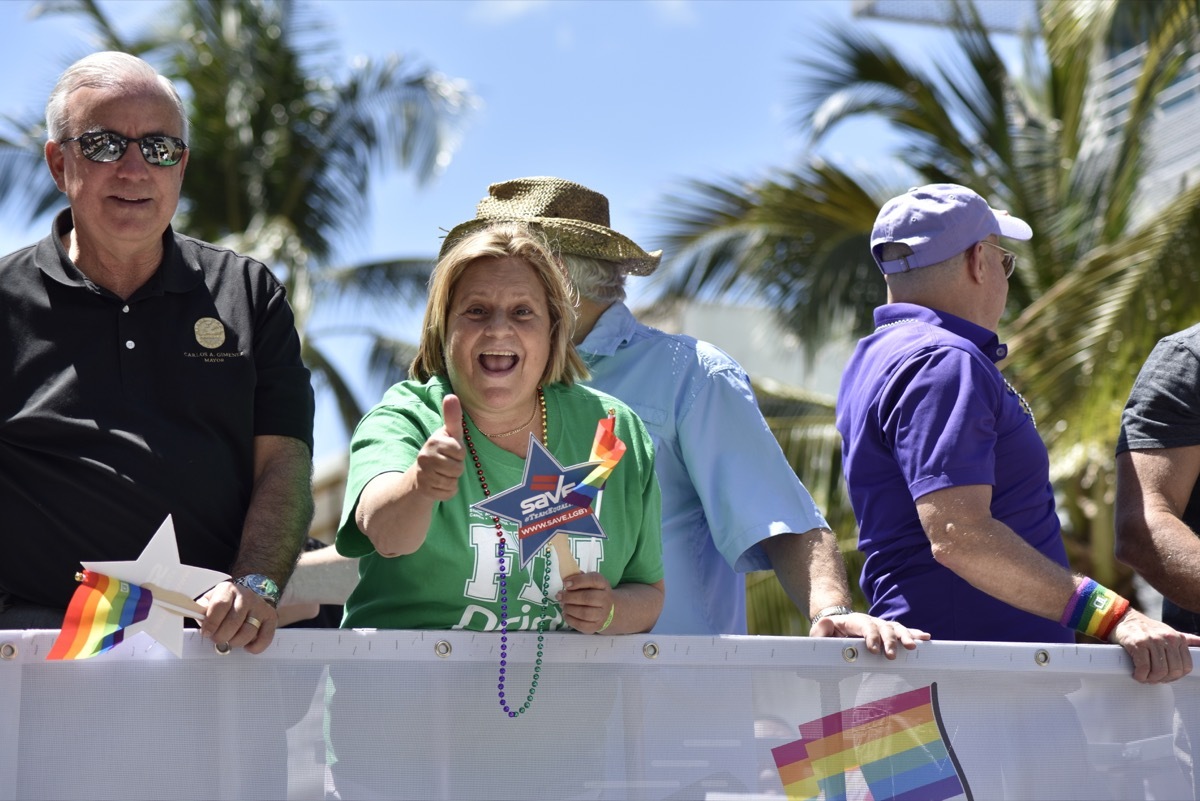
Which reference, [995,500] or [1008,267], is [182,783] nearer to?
[995,500]

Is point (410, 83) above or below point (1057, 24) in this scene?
above

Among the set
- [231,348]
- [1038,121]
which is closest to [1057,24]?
[1038,121]

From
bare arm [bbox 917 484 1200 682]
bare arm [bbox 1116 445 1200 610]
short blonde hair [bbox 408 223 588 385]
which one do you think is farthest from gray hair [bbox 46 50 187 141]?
bare arm [bbox 1116 445 1200 610]

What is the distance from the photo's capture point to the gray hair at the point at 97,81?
9.55 feet

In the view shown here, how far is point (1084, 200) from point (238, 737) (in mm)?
9846

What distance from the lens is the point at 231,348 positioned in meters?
2.95

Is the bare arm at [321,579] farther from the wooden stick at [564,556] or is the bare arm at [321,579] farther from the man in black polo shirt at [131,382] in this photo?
the wooden stick at [564,556]

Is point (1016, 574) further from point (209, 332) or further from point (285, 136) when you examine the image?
point (285, 136)

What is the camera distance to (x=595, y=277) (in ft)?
11.2

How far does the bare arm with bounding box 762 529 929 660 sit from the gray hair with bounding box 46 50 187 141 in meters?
1.58

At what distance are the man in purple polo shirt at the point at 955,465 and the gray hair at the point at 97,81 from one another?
64.1 inches

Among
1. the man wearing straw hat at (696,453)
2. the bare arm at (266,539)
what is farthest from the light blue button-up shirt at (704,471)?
the bare arm at (266,539)

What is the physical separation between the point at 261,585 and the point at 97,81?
115 centimetres

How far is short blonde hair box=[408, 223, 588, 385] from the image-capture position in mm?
2754
